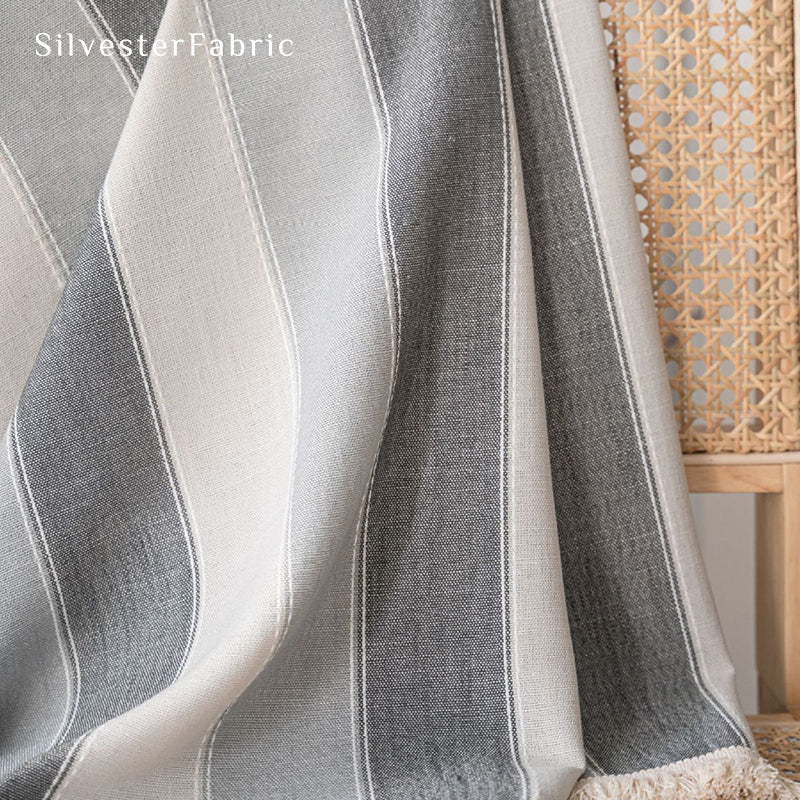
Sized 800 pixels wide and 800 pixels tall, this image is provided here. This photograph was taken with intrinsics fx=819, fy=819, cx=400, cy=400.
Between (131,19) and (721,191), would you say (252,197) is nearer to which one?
(131,19)

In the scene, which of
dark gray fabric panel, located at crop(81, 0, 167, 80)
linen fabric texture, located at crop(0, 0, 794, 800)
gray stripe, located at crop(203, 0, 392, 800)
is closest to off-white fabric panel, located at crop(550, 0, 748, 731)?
linen fabric texture, located at crop(0, 0, 794, 800)

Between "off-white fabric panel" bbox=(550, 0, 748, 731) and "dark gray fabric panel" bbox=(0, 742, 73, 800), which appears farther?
"off-white fabric panel" bbox=(550, 0, 748, 731)

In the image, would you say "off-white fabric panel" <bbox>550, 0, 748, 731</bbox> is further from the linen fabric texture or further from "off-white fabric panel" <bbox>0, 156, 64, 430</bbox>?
"off-white fabric panel" <bbox>0, 156, 64, 430</bbox>

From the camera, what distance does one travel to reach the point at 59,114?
1.97 ft

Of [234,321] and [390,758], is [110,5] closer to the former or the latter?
[234,321]

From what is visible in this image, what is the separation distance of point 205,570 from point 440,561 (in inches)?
6.4

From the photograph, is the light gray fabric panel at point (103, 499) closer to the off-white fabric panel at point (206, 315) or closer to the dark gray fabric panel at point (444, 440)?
the off-white fabric panel at point (206, 315)

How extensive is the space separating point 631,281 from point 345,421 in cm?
23

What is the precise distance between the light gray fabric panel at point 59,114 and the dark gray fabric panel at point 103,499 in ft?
0.19

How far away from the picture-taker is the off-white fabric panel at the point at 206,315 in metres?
0.56

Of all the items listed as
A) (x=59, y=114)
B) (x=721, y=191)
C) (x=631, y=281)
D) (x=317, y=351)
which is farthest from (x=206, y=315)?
(x=721, y=191)

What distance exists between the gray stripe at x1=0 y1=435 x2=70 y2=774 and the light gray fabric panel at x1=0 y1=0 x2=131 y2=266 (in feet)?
0.59

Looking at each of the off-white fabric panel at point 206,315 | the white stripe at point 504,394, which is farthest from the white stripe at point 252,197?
the white stripe at point 504,394

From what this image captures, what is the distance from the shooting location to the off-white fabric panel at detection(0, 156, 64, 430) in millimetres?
581
